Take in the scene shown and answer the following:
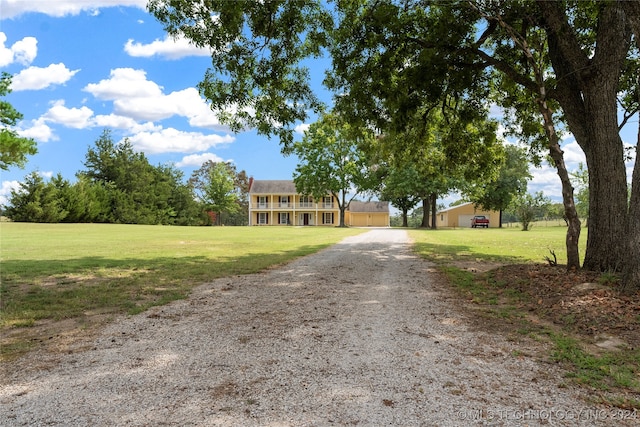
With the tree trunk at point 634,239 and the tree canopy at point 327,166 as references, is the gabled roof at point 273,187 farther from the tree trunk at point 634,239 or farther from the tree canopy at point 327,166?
the tree trunk at point 634,239

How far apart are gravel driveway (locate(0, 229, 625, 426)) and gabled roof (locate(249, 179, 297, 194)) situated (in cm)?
5756

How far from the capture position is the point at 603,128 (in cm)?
791

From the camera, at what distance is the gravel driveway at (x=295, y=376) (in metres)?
2.78

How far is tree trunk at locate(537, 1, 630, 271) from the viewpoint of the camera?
25.4ft

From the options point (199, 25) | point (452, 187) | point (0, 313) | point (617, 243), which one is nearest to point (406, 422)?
point (0, 313)

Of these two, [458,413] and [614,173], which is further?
[614,173]

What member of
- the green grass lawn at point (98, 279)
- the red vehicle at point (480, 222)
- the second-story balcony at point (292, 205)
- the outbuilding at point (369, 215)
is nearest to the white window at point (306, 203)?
the second-story balcony at point (292, 205)

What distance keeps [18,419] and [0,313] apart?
3.86m

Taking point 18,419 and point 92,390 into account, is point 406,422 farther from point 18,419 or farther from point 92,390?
point 18,419

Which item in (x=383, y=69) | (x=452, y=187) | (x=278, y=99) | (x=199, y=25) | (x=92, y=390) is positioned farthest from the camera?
(x=452, y=187)

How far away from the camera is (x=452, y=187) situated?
39375 millimetres

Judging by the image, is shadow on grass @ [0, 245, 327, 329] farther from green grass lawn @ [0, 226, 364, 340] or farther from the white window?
the white window

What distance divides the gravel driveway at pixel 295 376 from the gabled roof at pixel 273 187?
5756 centimetres

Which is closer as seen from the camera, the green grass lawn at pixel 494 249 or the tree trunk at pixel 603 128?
the tree trunk at pixel 603 128
